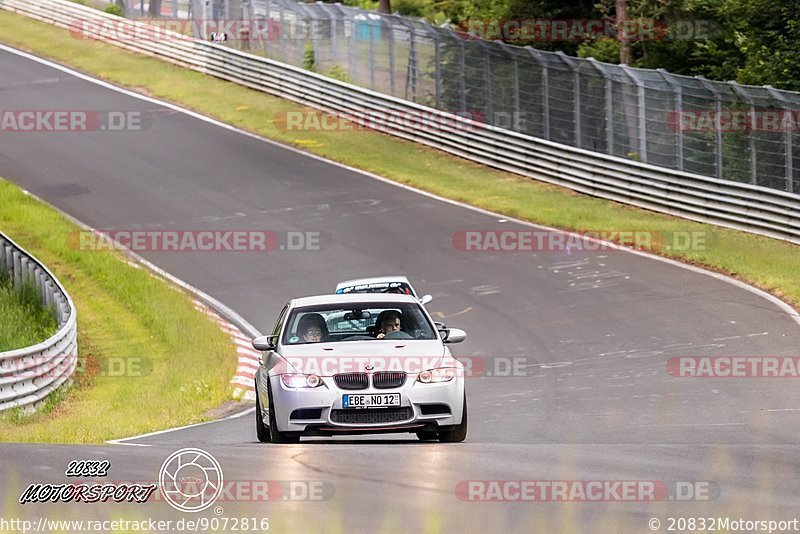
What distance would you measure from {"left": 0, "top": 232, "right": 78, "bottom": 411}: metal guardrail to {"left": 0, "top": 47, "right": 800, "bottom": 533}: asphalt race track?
8.12 feet

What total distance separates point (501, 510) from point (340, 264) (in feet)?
58.6

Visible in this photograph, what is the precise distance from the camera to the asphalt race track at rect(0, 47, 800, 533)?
6668mm

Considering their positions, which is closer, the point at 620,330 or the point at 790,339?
the point at 790,339

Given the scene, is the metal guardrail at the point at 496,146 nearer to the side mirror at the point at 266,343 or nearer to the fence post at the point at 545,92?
the fence post at the point at 545,92

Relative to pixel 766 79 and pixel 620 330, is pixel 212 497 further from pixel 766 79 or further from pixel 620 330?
pixel 766 79

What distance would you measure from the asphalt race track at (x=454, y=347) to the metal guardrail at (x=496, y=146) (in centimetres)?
313

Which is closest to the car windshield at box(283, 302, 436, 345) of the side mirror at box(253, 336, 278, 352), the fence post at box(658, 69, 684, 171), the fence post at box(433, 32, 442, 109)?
the side mirror at box(253, 336, 278, 352)

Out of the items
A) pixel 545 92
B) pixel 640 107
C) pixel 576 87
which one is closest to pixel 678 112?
pixel 640 107

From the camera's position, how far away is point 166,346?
814 inches

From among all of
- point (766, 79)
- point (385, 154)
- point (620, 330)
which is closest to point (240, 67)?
point (385, 154)

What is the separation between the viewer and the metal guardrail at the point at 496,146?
2591 cm

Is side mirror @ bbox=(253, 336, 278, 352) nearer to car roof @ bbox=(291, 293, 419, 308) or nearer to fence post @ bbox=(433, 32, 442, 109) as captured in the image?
car roof @ bbox=(291, 293, 419, 308)

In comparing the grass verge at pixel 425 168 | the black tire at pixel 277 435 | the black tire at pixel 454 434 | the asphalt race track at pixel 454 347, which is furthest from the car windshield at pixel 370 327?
the grass verge at pixel 425 168

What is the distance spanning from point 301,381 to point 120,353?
991cm
